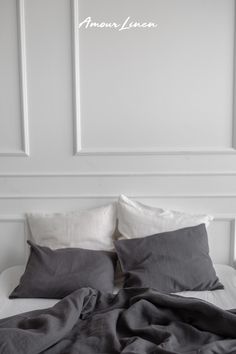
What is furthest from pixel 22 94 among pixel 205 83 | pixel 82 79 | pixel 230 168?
pixel 230 168

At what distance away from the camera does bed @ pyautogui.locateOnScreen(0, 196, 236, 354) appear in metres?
1.57

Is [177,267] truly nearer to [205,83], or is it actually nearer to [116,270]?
[116,270]

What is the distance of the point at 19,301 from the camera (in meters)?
2.08

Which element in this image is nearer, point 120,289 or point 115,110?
point 120,289

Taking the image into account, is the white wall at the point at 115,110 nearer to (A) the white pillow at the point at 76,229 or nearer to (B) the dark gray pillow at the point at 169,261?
(A) the white pillow at the point at 76,229

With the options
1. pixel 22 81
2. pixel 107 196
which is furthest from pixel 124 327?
pixel 22 81

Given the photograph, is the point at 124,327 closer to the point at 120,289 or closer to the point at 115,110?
the point at 120,289

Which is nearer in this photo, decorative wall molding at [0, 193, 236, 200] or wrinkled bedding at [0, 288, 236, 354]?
wrinkled bedding at [0, 288, 236, 354]

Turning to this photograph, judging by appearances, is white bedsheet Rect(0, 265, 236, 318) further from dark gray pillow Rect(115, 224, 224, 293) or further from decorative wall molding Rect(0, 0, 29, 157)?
decorative wall molding Rect(0, 0, 29, 157)

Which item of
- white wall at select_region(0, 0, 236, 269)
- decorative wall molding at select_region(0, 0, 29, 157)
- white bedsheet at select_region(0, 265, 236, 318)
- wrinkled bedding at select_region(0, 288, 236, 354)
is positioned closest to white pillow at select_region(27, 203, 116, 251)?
white wall at select_region(0, 0, 236, 269)

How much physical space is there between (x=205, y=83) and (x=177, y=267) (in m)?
1.05

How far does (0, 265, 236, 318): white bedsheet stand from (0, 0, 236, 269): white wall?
8.2 inches

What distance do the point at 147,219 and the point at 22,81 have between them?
1.05m

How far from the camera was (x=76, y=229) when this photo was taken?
2.38 meters
